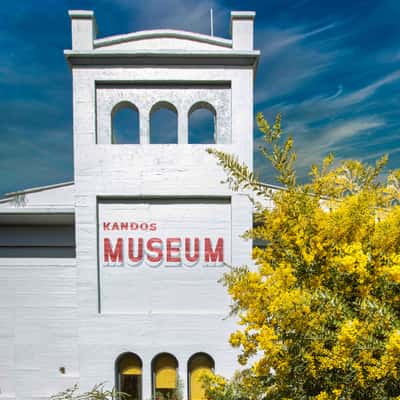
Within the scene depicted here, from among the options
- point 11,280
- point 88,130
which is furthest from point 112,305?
point 88,130

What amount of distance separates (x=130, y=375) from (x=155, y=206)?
4.46 m

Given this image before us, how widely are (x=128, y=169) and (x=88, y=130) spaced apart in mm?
1412

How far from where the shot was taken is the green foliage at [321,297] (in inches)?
133

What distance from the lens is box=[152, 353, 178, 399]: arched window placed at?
24.5ft

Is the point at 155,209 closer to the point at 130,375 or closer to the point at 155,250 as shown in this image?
the point at 155,250

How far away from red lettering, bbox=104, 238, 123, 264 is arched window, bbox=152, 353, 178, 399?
8.92 ft

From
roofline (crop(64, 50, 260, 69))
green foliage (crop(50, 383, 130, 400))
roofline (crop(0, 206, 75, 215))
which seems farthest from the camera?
roofline (crop(0, 206, 75, 215))

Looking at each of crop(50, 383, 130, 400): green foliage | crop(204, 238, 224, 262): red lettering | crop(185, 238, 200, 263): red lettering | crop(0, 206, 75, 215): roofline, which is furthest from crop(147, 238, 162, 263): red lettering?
crop(50, 383, 130, 400): green foliage

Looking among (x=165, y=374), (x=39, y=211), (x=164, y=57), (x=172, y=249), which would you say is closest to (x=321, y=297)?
(x=172, y=249)

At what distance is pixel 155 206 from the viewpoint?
749 centimetres

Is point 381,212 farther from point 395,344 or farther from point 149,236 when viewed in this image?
point 149,236

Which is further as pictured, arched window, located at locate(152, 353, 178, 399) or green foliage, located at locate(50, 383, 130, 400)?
arched window, located at locate(152, 353, 178, 399)

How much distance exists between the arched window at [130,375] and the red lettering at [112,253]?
8.06 ft

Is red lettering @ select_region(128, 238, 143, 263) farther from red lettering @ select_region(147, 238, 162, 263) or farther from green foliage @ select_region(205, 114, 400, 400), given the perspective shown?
green foliage @ select_region(205, 114, 400, 400)
